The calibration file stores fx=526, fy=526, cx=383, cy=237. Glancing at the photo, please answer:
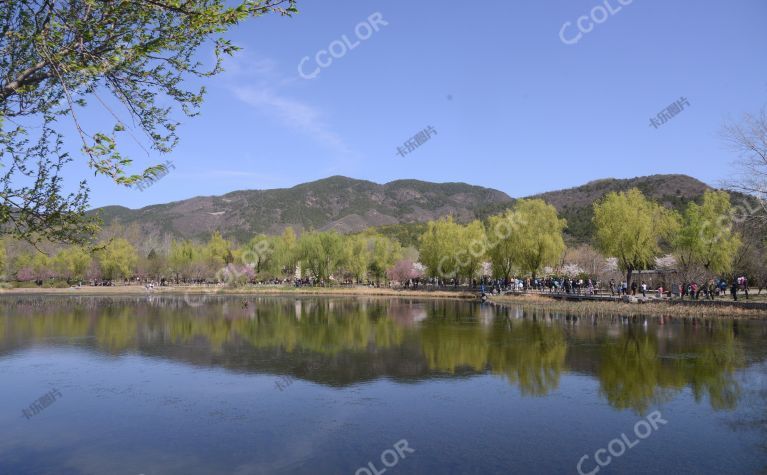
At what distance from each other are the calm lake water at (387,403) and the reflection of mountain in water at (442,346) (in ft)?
0.43

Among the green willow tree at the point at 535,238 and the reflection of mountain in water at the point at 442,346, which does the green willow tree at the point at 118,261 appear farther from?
the green willow tree at the point at 535,238

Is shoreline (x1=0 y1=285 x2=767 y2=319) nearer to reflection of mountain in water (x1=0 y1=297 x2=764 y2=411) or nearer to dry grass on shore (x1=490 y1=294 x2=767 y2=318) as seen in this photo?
dry grass on shore (x1=490 y1=294 x2=767 y2=318)

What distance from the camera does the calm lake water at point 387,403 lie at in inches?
383

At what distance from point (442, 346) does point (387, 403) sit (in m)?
9.08

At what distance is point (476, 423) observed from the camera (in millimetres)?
11758

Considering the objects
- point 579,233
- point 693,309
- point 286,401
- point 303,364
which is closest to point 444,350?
point 303,364

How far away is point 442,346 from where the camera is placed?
73.2 feet

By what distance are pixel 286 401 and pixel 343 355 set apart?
6.78 metres

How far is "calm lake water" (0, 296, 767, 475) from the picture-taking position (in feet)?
31.9

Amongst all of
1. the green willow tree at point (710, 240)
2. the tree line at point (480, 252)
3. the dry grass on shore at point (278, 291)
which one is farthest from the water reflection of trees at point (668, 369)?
the dry grass on shore at point (278, 291)

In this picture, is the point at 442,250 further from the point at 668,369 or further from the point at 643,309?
the point at 668,369

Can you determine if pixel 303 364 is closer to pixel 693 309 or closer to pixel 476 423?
pixel 476 423

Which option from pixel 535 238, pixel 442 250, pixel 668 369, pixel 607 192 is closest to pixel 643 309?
pixel 535 238

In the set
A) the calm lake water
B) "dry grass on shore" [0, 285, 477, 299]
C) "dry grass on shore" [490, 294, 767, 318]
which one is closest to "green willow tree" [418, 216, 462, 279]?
"dry grass on shore" [0, 285, 477, 299]
